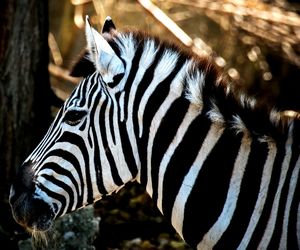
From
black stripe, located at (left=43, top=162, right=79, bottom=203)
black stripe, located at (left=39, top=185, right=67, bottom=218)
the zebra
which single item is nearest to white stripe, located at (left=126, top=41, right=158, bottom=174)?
the zebra

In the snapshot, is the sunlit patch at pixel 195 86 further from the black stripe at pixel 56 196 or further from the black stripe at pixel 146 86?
the black stripe at pixel 56 196

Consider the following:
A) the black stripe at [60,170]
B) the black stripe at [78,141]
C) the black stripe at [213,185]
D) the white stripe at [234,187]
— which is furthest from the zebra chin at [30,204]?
the white stripe at [234,187]

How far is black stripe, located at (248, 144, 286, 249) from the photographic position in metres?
3.15

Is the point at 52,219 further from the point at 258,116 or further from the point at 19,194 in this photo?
the point at 258,116

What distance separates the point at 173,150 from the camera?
10.9 ft

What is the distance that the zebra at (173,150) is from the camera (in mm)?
3164

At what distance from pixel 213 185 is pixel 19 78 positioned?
9.53 feet

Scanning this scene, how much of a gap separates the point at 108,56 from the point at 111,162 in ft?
1.99

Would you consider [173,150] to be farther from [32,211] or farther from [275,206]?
[32,211]

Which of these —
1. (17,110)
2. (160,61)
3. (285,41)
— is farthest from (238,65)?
(160,61)

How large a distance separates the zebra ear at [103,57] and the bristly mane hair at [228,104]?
0.12 meters

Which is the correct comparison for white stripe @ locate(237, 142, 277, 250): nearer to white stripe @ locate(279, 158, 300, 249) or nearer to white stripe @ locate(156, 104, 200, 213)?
white stripe @ locate(279, 158, 300, 249)

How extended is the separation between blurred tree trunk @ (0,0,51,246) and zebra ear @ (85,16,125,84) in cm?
234

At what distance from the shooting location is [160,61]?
3.39 metres
